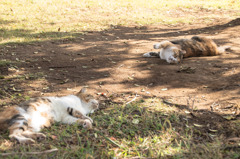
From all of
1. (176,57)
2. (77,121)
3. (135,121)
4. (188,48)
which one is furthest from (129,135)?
(188,48)

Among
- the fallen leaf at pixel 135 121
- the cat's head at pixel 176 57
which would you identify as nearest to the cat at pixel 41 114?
the fallen leaf at pixel 135 121

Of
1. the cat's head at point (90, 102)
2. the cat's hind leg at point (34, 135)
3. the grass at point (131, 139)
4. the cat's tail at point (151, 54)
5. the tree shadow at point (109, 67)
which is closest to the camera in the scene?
the grass at point (131, 139)

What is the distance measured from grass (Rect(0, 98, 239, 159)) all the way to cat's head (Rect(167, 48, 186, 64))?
3001 mm

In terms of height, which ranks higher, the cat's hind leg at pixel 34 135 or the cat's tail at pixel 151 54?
the cat's tail at pixel 151 54

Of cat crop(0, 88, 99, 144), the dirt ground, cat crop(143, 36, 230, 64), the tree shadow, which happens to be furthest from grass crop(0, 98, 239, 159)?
cat crop(143, 36, 230, 64)

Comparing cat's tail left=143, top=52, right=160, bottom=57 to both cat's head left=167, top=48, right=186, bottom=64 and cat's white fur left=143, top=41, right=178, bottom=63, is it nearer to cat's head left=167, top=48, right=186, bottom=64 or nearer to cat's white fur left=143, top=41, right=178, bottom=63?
cat's white fur left=143, top=41, right=178, bottom=63

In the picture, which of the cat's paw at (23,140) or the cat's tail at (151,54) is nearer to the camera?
the cat's paw at (23,140)

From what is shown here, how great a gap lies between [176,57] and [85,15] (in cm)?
823

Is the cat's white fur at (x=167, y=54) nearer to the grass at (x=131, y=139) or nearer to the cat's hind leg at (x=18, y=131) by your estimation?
the grass at (x=131, y=139)

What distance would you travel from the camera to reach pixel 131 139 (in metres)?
3.39

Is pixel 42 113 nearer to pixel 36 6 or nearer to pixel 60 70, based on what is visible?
pixel 60 70

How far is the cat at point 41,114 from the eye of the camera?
3.21m

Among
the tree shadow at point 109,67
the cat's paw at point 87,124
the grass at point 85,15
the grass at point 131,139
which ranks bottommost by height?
the grass at point 131,139

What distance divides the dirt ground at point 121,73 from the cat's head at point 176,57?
178mm
